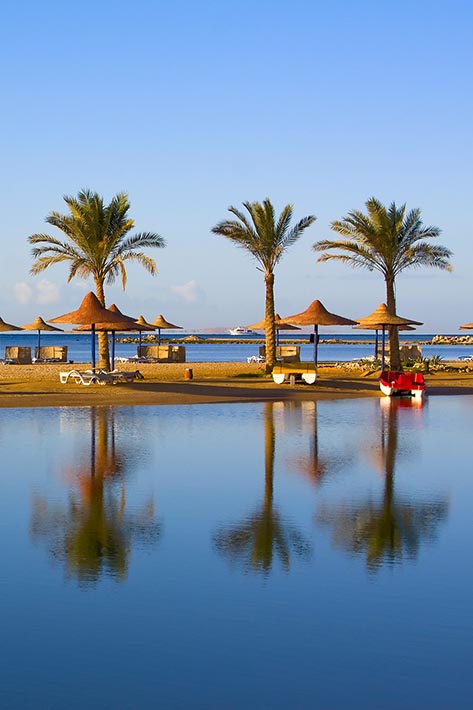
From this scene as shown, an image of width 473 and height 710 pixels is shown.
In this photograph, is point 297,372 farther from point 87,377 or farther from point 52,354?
point 52,354

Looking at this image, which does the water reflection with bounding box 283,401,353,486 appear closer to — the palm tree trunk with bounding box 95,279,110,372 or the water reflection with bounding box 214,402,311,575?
the water reflection with bounding box 214,402,311,575

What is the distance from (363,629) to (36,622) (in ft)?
7.55

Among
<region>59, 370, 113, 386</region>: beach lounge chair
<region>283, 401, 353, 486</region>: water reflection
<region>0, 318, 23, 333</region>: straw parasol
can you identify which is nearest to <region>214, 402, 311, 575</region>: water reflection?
<region>283, 401, 353, 486</region>: water reflection

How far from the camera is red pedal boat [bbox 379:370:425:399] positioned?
103ft

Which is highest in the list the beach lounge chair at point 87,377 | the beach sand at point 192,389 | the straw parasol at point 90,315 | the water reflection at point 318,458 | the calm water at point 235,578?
the straw parasol at point 90,315

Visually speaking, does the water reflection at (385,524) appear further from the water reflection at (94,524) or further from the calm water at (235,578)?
the water reflection at (94,524)

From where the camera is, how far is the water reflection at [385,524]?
9062 millimetres

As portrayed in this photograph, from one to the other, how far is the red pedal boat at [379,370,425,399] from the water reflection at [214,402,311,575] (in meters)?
20.7

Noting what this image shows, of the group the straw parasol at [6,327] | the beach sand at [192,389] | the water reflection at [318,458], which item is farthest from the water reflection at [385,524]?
the straw parasol at [6,327]

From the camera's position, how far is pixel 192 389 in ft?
106

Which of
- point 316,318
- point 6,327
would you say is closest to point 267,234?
point 316,318

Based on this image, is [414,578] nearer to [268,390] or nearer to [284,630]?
[284,630]

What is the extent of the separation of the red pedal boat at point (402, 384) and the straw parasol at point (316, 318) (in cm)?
641

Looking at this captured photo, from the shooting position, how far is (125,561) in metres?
8.55
